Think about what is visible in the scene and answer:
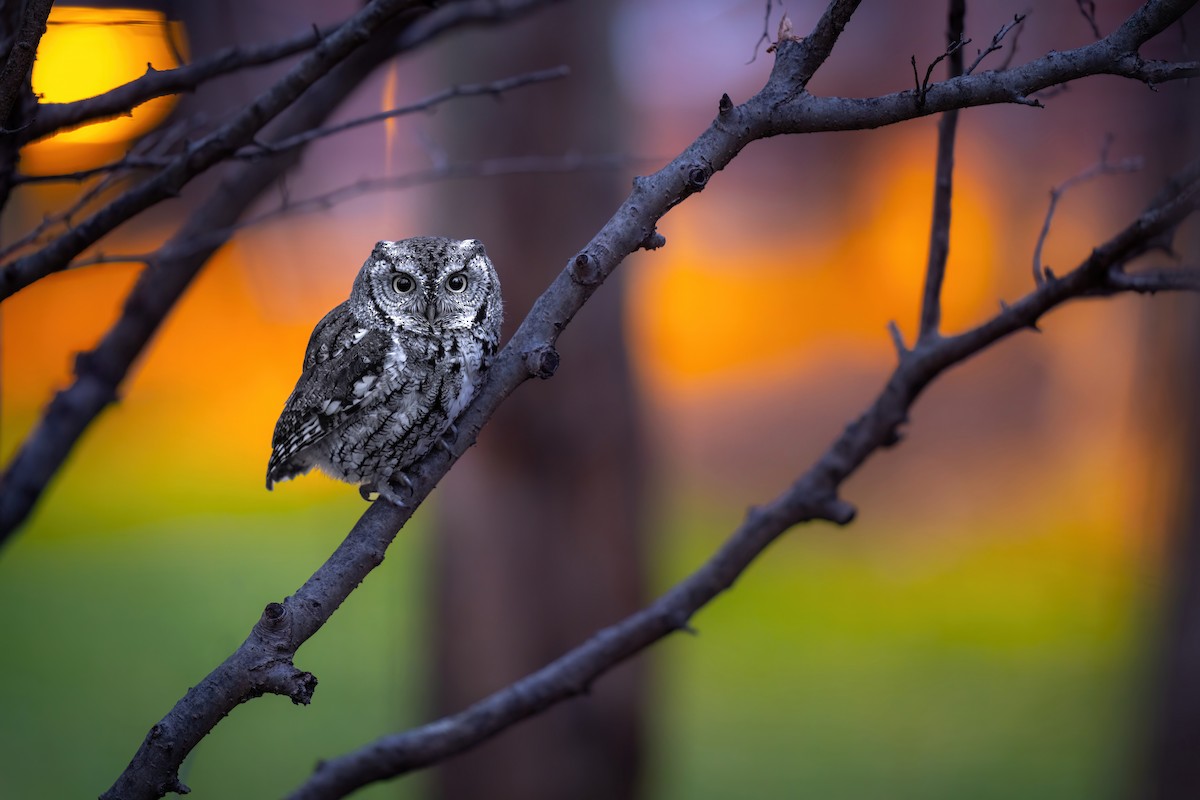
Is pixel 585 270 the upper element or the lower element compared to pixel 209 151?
lower

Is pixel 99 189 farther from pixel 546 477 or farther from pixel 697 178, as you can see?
pixel 546 477

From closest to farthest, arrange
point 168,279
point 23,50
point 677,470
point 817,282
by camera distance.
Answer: point 23,50 < point 168,279 < point 817,282 < point 677,470

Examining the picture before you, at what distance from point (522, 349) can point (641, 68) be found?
143 inches

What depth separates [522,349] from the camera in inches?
47.9

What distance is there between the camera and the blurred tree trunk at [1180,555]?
8.45 ft

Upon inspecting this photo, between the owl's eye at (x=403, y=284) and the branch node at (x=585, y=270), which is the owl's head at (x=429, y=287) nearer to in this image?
the owl's eye at (x=403, y=284)

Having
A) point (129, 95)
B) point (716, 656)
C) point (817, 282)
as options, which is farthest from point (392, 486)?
point (817, 282)

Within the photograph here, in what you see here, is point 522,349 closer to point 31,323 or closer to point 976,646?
point 976,646

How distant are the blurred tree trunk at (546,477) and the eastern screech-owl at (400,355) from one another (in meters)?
1.56

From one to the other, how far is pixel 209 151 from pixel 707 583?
112cm

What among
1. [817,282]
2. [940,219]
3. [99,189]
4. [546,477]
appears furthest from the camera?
[817,282]

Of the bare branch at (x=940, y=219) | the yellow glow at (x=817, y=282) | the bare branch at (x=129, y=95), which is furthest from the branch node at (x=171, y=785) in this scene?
the yellow glow at (x=817, y=282)

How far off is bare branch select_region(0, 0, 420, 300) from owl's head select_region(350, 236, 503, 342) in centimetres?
28

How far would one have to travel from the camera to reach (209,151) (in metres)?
1.34
